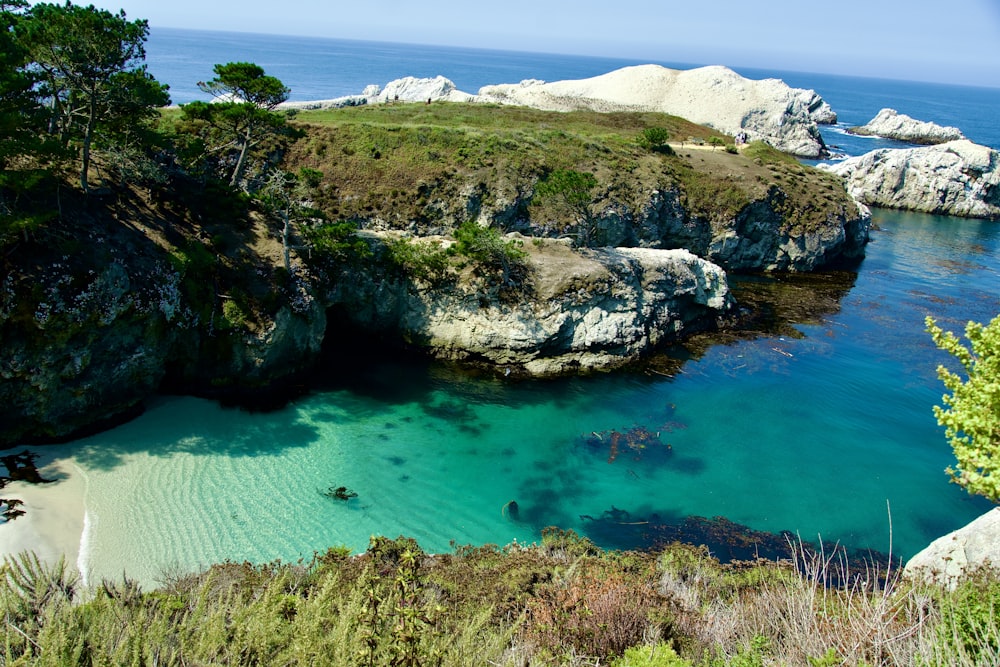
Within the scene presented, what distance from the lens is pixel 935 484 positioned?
2375cm

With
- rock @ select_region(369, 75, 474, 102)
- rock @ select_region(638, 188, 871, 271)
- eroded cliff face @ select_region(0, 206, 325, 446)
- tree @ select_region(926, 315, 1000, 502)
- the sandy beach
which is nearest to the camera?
tree @ select_region(926, 315, 1000, 502)

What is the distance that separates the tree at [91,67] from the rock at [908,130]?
146 m

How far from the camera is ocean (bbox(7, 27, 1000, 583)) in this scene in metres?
18.8

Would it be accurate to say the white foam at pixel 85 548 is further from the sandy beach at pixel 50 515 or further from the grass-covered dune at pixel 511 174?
the grass-covered dune at pixel 511 174

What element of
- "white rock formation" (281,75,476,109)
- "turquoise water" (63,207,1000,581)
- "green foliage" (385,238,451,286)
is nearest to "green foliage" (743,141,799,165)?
"turquoise water" (63,207,1000,581)

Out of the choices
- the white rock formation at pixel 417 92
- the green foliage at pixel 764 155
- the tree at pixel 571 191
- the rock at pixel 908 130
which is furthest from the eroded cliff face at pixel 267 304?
the rock at pixel 908 130

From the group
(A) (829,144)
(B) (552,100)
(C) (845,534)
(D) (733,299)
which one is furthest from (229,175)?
(A) (829,144)

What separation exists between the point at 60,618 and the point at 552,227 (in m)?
A: 39.4

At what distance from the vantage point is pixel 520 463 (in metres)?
23.4

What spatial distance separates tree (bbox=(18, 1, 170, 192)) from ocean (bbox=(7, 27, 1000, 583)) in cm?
1278

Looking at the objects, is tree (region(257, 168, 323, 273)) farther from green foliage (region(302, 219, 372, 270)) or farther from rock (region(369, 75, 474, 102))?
rock (region(369, 75, 474, 102))

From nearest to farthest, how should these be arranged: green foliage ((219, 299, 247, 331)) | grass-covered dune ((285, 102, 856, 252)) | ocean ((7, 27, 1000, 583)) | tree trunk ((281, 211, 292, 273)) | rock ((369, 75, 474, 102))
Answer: ocean ((7, 27, 1000, 583)), green foliage ((219, 299, 247, 331)), tree trunk ((281, 211, 292, 273)), grass-covered dune ((285, 102, 856, 252)), rock ((369, 75, 474, 102))

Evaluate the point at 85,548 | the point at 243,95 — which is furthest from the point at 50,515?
the point at 243,95

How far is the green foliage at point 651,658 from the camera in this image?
326 inches
